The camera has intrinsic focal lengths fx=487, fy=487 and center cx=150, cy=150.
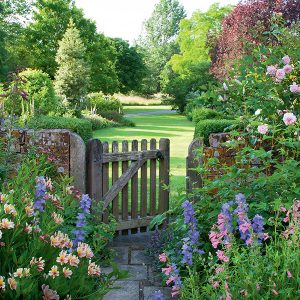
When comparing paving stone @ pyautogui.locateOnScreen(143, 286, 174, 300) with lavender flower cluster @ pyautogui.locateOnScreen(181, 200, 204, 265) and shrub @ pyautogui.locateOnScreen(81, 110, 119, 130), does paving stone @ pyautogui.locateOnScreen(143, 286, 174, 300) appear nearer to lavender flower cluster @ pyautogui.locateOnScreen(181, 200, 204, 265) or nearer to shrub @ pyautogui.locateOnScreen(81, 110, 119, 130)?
lavender flower cluster @ pyautogui.locateOnScreen(181, 200, 204, 265)

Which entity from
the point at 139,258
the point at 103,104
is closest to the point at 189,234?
the point at 139,258

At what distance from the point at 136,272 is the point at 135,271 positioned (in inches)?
1.1

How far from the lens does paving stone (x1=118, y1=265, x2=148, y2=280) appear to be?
14.2 feet

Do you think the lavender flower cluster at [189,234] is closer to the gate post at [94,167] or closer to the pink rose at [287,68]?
the pink rose at [287,68]

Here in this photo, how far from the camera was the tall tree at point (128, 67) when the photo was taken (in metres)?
49.9

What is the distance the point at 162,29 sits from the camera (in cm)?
6400

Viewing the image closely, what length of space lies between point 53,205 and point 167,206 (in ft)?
10.2

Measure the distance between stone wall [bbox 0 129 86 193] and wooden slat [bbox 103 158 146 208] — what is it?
1.04 ft

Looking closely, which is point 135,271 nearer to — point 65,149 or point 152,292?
point 152,292

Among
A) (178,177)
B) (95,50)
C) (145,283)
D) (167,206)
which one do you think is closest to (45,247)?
(145,283)

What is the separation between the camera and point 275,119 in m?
4.62

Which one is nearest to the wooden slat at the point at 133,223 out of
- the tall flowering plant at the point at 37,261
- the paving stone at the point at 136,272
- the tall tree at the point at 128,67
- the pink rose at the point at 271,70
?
the paving stone at the point at 136,272

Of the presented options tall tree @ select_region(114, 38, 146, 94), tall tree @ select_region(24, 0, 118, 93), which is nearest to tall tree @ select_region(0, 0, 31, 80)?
tall tree @ select_region(24, 0, 118, 93)

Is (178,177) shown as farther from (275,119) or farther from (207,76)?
(207,76)
